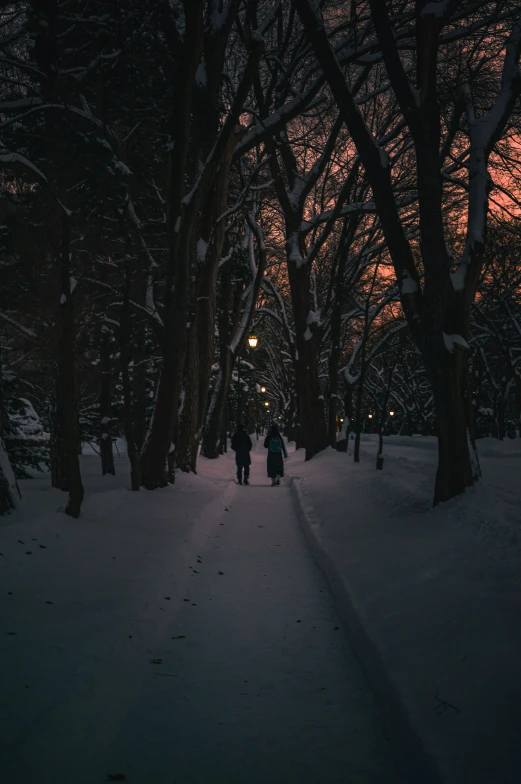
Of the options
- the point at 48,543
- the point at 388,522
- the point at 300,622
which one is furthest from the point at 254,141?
the point at 300,622

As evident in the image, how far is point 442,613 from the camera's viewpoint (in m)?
4.18

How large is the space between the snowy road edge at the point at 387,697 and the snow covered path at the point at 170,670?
3.3 inches

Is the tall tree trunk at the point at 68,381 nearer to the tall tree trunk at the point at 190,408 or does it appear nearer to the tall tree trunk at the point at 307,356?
the tall tree trunk at the point at 190,408

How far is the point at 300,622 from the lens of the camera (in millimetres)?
4934

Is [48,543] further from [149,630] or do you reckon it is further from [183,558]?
[149,630]

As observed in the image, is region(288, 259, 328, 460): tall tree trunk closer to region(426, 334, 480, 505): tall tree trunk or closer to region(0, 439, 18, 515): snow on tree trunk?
region(426, 334, 480, 505): tall tree trunk

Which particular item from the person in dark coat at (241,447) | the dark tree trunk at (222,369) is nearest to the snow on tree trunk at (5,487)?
the person in dark coat at (241,447)

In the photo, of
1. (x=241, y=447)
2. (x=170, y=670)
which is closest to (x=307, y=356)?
(x=241, y=447)

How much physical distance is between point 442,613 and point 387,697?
1.03 metres

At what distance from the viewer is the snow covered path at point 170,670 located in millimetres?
2781

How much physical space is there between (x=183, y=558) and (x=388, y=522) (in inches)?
116

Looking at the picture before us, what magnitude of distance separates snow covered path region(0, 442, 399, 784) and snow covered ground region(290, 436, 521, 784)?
0.29m

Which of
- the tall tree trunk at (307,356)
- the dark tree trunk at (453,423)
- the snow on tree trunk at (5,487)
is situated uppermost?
the tall tree trunk at (307,356)

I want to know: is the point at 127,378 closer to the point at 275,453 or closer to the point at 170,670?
the point at 170,670
